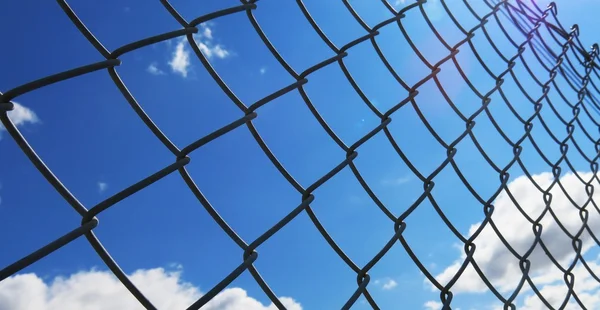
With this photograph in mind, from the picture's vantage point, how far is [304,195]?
1283 mm

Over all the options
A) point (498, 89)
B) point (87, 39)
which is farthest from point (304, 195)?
point (498, 89)

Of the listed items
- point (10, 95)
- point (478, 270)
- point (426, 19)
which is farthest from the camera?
point (426, 19)

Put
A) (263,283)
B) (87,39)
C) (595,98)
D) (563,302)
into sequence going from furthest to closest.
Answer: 1. (595,98)
2. (563,302)
3. (263,283)
4. (87,39)

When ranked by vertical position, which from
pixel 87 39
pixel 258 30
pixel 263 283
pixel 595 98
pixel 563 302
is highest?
pixel 595 98

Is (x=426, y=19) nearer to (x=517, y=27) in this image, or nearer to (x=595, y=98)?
(x=517, y=27)

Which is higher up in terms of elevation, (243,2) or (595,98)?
(595,98)

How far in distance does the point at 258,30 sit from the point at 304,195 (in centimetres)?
42

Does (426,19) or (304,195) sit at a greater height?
(426,19)

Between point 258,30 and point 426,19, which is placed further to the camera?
point 426,19

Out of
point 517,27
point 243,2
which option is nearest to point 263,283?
point 243,2

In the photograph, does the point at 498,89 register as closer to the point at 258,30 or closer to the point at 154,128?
the point at 258,30

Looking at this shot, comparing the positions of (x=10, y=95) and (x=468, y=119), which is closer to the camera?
(x=10, y=95)

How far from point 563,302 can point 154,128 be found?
176cm

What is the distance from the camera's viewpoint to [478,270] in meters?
1.69
